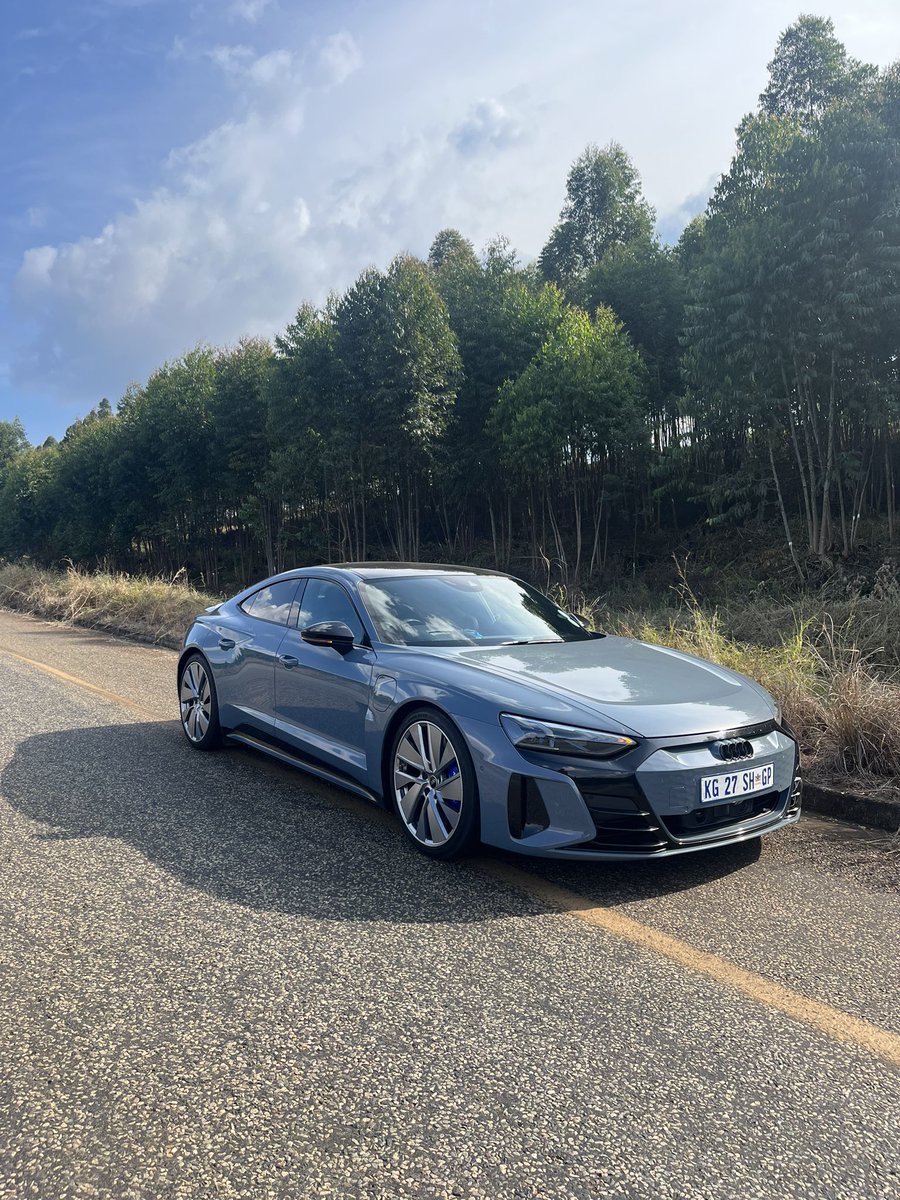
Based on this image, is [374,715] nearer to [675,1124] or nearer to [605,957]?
[605,957]

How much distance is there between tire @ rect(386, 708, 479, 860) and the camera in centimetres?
387

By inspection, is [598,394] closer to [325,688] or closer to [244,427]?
[244,427]

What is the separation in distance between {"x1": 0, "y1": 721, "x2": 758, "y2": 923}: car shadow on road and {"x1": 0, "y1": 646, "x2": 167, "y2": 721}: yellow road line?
158 centimetres

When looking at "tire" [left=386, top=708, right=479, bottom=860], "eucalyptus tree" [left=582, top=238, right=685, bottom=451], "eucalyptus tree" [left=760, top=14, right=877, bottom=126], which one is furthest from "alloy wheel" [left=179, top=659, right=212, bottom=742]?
"eucalyptus tree" [left=760, top=14, right=877, bottom=126]

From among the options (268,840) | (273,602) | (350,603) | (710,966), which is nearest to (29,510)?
(273,602)

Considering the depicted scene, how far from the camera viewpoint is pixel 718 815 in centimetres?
374

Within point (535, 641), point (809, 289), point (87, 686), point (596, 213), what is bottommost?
point (87, 686)

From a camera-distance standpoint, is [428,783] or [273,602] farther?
[273,602]

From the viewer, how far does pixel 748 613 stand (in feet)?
43.2

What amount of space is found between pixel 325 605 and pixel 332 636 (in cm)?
66

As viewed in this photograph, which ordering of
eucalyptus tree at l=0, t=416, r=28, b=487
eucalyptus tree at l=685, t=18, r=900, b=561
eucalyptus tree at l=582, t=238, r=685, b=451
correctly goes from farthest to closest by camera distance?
eucalyptus tree at l=0, t=416, r=28, b=487, eucalyptus tree at l=582, t=238, r=685, b=451, eucalyptus tree at l=685, t=18, r=900, b=561

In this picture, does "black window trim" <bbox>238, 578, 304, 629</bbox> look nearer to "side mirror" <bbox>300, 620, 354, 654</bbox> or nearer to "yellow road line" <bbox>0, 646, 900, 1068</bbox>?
"side mirror" <bbox>300, 620, 354, 654</bbox>

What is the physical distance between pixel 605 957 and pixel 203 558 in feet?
135

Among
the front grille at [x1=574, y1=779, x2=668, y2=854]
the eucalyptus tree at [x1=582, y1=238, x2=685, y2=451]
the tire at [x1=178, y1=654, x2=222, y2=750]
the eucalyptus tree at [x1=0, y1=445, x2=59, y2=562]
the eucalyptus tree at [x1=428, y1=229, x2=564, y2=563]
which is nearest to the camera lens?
the front grille at [x1=574, y1=779, x2=668, y2=854]
